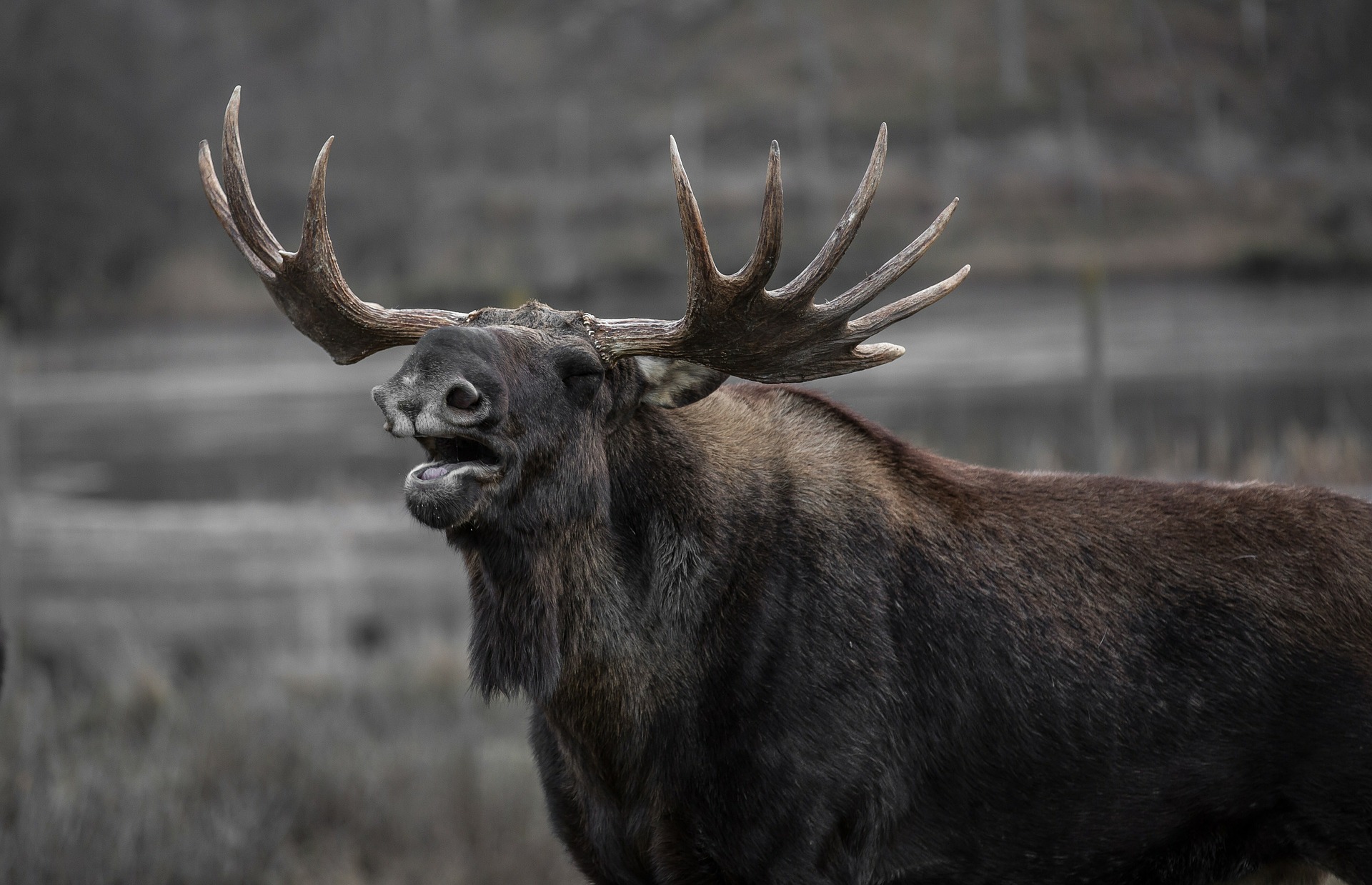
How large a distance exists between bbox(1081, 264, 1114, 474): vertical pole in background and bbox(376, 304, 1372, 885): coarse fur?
16.4ft

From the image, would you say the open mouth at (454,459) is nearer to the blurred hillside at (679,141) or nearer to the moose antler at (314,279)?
the moose antler at (314,279)

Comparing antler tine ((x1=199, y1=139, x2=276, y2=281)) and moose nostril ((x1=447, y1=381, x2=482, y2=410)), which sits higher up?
antler tine ((x1=199, y1=139, x2=276, y2=281))

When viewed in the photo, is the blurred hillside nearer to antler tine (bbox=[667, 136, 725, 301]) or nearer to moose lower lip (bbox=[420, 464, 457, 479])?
antler tine (bbox=[667, 136, 725, 301])

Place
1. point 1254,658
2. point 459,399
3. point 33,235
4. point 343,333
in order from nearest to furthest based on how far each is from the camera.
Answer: point 459,399, point 1254,658, point 343,333, point 33,235

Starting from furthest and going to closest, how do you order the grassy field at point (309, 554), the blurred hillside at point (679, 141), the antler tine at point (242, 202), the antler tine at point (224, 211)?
the blurred hillside at point (679, 141), the grassy field at point (309, 554), the antler tine at point (224, 211), the antler tine at point (242, 202)

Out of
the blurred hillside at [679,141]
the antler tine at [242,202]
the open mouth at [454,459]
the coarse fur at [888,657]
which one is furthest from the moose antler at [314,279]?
the blurred hillside at [679,141]

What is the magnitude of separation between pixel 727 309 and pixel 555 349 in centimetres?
45

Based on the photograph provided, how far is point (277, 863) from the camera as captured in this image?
19.5 feet

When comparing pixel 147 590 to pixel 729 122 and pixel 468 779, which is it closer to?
pixel 468 779

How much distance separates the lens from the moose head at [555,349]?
269cm

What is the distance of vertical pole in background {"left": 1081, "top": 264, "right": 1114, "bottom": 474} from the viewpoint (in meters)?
8.08

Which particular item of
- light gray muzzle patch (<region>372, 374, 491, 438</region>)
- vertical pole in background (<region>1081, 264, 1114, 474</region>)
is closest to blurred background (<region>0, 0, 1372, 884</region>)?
vertical pole in background (<region>1081, 264, 1114, 474</region>)

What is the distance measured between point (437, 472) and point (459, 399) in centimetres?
18

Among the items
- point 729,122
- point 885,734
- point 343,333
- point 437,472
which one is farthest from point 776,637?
point 729,122
